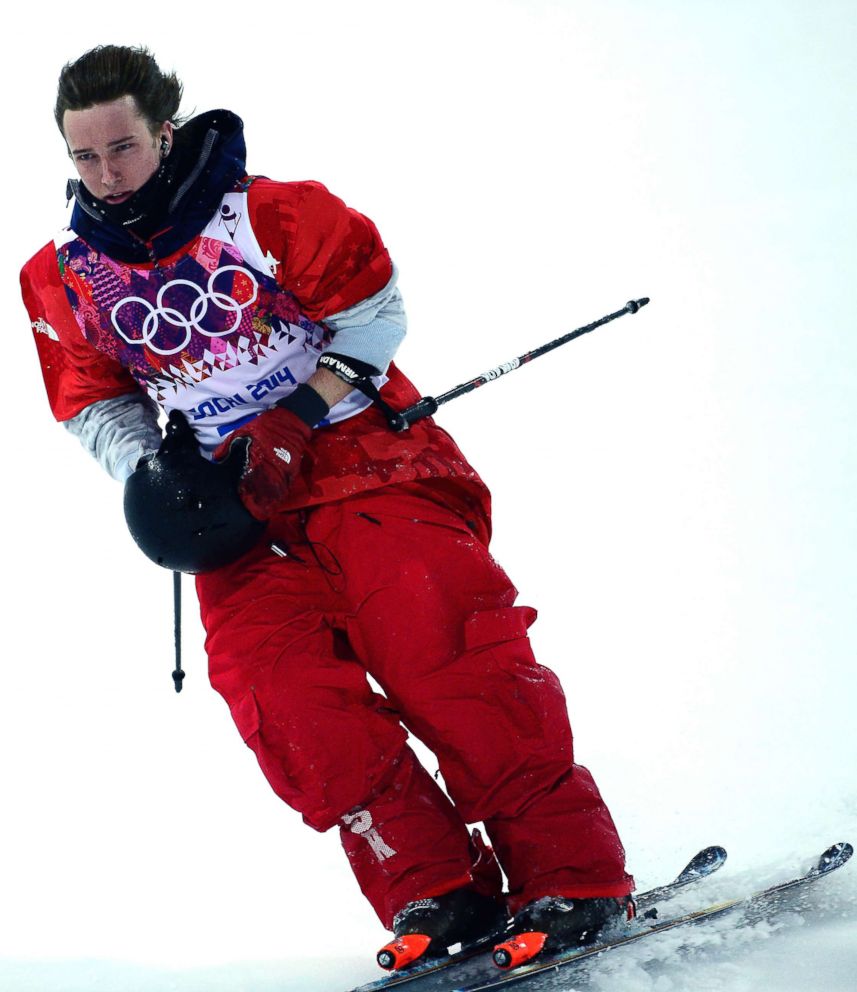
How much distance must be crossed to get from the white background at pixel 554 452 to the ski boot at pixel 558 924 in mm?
147

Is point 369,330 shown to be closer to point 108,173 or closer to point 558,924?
point 108,173

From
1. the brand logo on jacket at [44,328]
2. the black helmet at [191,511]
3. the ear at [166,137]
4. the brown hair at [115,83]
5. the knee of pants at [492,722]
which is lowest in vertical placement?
the knee of pants at [492,722]

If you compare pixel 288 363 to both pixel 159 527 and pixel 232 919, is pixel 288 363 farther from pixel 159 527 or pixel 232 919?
pixel 232 919

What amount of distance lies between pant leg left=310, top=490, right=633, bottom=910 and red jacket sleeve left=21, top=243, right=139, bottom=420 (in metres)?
0.53

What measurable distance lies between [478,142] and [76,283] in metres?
4.91

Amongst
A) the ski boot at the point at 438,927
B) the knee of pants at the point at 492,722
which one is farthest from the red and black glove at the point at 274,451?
the ski boot at the point at 438,927

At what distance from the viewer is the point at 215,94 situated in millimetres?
6535

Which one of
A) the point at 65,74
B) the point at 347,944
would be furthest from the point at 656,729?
the point at 65,74

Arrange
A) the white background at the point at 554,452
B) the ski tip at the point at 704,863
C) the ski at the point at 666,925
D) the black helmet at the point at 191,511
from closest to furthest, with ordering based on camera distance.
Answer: the ski at the point at 666,925 < the black helmet at the point at 191,511 < the ski tip at the point at 704,863 < the white background at the point at 554,452

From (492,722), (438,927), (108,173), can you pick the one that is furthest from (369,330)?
(438,927)

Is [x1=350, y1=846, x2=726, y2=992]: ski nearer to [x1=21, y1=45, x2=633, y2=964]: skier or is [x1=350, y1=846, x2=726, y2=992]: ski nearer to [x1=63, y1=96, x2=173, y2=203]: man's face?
[x1=21, y1=45, x2=633, y2=964]: skier

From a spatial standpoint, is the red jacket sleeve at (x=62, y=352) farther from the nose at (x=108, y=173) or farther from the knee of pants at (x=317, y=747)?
the knee of pants at (x=317, y=747)

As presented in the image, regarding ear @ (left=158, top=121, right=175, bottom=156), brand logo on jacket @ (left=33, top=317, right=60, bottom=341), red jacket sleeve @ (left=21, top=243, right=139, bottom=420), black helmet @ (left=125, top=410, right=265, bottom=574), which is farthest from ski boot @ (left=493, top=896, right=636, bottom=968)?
ear @ (left=158, top=121, right=175, bottom=156)

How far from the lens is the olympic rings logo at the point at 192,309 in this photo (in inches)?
87.8
